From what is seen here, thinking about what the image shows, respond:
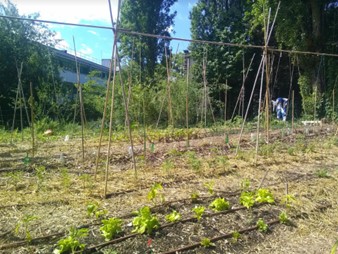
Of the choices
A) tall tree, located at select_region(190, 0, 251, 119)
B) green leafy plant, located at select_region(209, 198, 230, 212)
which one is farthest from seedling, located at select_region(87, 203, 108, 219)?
tall tree, located at select_region(190, 0, 251, 119)

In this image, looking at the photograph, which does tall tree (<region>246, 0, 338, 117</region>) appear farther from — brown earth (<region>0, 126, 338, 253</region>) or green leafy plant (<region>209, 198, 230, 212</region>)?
green leafy plant (<region>209, 198, 230, 212</region>)

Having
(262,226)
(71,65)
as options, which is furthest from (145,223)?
(71,65)

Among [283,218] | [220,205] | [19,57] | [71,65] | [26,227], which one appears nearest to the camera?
[26,227]

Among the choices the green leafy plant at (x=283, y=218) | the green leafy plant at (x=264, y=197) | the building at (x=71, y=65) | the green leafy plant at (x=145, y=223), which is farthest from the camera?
the building at (x=71, y=65)

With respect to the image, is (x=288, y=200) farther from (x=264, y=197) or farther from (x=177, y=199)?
(x=177, y=199)

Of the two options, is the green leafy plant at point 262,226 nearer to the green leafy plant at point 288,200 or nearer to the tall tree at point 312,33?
the green leafy plant at point 288,200

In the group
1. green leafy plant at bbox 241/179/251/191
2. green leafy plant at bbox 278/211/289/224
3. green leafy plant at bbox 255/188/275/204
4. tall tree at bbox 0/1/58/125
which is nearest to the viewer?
green leafy plant at bbox 278/211/289/224

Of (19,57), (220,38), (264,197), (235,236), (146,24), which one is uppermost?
(146,24)

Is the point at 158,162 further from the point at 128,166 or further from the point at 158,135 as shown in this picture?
the point at 158,135

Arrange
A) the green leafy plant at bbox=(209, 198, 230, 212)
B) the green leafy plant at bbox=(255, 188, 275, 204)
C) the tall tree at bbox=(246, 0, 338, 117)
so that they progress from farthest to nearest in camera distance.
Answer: the tall tree at bbox=(246, 0, 338, 117) → the green leafy plant at bbox=(255, 188, 275, 204) → the green leafy plant at bbox=(209, 198, 230, 212)

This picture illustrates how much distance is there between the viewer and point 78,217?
2377 mm

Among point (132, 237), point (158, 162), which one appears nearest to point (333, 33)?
point (158, 162)

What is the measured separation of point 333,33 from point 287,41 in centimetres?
176

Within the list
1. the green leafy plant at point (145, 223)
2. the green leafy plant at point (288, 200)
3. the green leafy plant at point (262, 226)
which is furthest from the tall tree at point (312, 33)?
the green leafy plant at point (145, 223)
